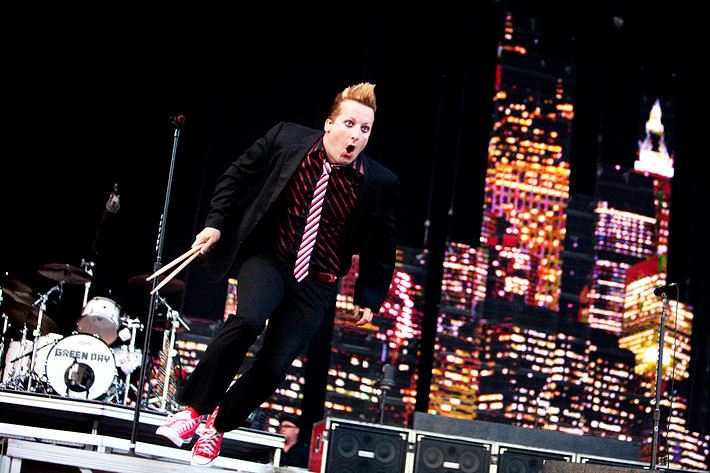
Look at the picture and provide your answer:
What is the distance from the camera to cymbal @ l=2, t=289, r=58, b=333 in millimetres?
6105

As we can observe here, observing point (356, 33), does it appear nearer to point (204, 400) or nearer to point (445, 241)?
point (445, 241)

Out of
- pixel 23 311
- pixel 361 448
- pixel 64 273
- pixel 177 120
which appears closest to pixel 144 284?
pixel 64 273

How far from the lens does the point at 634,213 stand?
9.56 meters

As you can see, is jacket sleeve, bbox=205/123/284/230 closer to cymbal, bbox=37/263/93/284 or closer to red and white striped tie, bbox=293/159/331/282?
red and white striped tie, bbox=293/159/331/282

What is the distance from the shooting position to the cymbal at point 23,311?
6.11m

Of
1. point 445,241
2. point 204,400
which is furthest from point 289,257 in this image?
point 445,241

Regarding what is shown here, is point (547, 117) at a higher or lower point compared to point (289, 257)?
higher

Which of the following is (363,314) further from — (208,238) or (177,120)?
(177,120)

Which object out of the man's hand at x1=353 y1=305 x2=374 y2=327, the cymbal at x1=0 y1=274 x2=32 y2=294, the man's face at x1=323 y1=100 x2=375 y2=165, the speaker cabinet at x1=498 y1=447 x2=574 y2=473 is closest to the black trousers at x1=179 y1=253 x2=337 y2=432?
the man's hand at x1=353 y1=305 x2=374 y2=327

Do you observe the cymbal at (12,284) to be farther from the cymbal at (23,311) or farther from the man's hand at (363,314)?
the man's hand at (363,314)

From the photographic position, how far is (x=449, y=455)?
6066 millimetres

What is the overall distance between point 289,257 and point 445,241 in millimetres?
5386

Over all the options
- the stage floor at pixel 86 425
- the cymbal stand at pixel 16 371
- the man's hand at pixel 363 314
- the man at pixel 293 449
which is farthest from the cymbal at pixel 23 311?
the man's hand at pixel 363 314

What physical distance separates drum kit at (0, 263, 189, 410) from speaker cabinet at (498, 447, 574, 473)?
2.53 m
